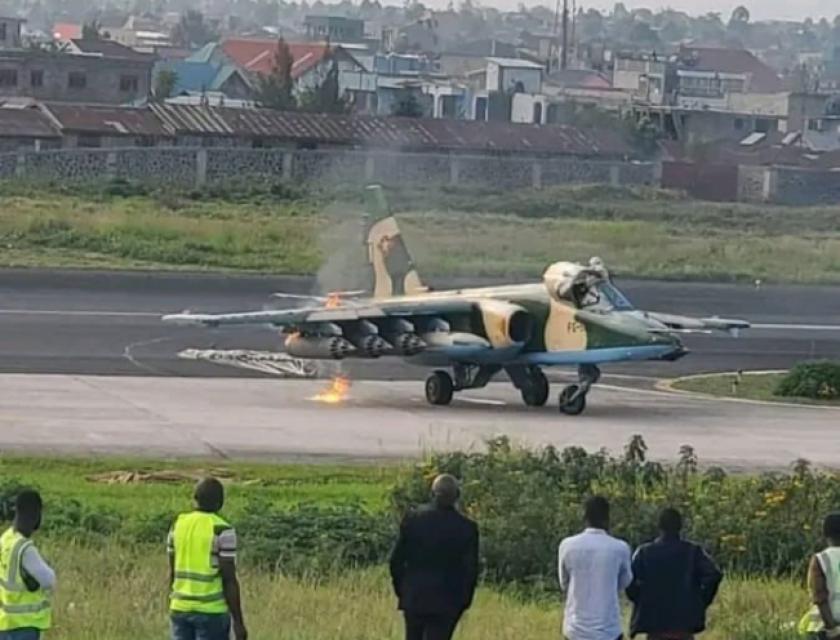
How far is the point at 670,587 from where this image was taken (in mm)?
14500

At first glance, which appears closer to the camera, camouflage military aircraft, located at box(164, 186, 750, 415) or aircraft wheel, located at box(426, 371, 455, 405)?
camouflage military aircraft, located at box(164, 186, 750, 415)

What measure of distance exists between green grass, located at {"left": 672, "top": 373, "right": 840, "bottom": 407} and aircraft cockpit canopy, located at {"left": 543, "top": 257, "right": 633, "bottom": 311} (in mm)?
4191

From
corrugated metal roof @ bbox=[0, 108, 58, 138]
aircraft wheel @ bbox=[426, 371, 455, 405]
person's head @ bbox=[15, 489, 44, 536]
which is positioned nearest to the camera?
person's head @ bbox=[15, 489, 44, 536]

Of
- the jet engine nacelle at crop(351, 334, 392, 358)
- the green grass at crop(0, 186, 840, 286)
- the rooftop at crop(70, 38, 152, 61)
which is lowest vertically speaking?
the green grass at crop(0, 186, 840, 286)

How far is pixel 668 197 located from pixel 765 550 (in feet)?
214

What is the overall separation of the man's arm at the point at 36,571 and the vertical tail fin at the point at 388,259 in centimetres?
2536

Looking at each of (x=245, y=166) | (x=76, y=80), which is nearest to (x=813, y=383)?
(x=245, y=166)

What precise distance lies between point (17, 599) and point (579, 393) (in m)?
22.5

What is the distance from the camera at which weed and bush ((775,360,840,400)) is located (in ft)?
129

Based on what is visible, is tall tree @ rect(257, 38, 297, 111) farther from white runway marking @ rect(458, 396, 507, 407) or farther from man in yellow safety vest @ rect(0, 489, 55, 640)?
man in yellow safety vest @ rect(0, 489, 55, 640)

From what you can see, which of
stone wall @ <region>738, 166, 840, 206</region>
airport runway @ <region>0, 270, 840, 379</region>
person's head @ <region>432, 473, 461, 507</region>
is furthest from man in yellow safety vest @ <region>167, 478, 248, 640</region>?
stone wall @ <region>738, 166, 840, 206</region>

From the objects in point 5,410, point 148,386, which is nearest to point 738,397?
point 148,386

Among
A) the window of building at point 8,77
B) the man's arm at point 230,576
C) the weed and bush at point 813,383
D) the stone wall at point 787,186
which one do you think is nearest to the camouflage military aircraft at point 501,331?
the weed and bush at point 813,383

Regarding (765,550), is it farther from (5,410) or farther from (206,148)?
(206,148)
